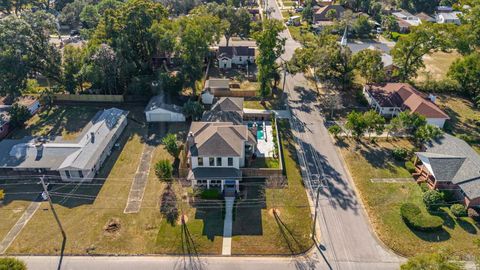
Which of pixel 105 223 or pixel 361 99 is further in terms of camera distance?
pixel 361 99

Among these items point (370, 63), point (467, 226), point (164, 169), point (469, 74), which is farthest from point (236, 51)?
point (467, 226)

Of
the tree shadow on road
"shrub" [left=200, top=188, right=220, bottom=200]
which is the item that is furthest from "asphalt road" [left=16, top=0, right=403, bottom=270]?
"shrub" [left=200, top=188, right=220, bottom=200]

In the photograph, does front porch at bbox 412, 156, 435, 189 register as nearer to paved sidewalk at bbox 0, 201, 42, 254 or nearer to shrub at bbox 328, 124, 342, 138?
shrub at bbox 328, 124, 342, 138

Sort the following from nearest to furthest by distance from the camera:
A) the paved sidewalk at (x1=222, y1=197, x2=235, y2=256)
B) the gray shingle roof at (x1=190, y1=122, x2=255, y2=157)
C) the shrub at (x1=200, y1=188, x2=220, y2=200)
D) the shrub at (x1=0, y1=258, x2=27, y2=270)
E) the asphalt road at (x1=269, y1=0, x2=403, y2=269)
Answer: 1. the shrub at (x1=0, y1=258, x2=27, y2=270)
2. the asphalt road at (x1=269, y1=0, x2=403, y2=269)
3. the paved sidewalk at (x1=222, y1=197, x2=235, y2=256)
4. the shrub at (x1=200, y1=188, x2=220, y2=200)
5. the gray shingle roof at (x1=190, y1=122, x2=255, y2=157)

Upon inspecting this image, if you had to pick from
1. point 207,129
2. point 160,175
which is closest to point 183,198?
point 160,175

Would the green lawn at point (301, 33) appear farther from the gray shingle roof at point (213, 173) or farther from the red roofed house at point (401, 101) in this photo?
the gray shingle roof at point (213, 173)

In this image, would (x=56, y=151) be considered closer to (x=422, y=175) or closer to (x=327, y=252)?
(x=327, y=252)
